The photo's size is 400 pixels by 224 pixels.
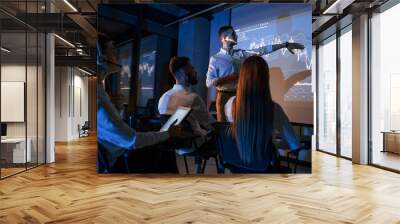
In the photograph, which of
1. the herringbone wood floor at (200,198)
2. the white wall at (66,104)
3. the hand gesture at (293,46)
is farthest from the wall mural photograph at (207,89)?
the white wall at (66,104)

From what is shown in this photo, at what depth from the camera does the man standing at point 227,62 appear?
6.17 meters

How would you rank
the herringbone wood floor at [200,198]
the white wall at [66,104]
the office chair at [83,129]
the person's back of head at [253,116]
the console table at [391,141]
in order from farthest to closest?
the office chair at [83,129] → the white wall at [66,104] → the console table at [391,141] → the person's back of head at [253,116] → the herringbone wood floor at [200,198]

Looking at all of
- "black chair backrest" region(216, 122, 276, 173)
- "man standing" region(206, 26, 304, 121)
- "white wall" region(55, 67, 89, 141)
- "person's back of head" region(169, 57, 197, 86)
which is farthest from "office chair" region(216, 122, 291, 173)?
"white wall" region(55, 67, 89, 141)

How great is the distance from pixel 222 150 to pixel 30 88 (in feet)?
14.0

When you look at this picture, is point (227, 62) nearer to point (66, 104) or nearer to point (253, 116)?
point (253, 116)

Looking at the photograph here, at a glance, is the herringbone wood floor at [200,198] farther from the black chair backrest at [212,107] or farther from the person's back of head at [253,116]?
the black chair backrest at [212,107]

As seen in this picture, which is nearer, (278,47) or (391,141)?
(278,47)

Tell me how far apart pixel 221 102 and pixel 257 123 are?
720mm

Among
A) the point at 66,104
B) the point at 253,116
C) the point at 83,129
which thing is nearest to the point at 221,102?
the point at 253,116

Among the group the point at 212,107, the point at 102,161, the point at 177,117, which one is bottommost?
the point at 102,161

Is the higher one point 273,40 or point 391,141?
point 273,40

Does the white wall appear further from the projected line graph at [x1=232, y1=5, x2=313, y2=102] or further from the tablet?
the projected line graph at [x1=232, y1=5, x2=313, y2=102]

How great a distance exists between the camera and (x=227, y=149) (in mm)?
6145

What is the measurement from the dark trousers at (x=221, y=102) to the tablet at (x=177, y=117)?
50 cm
